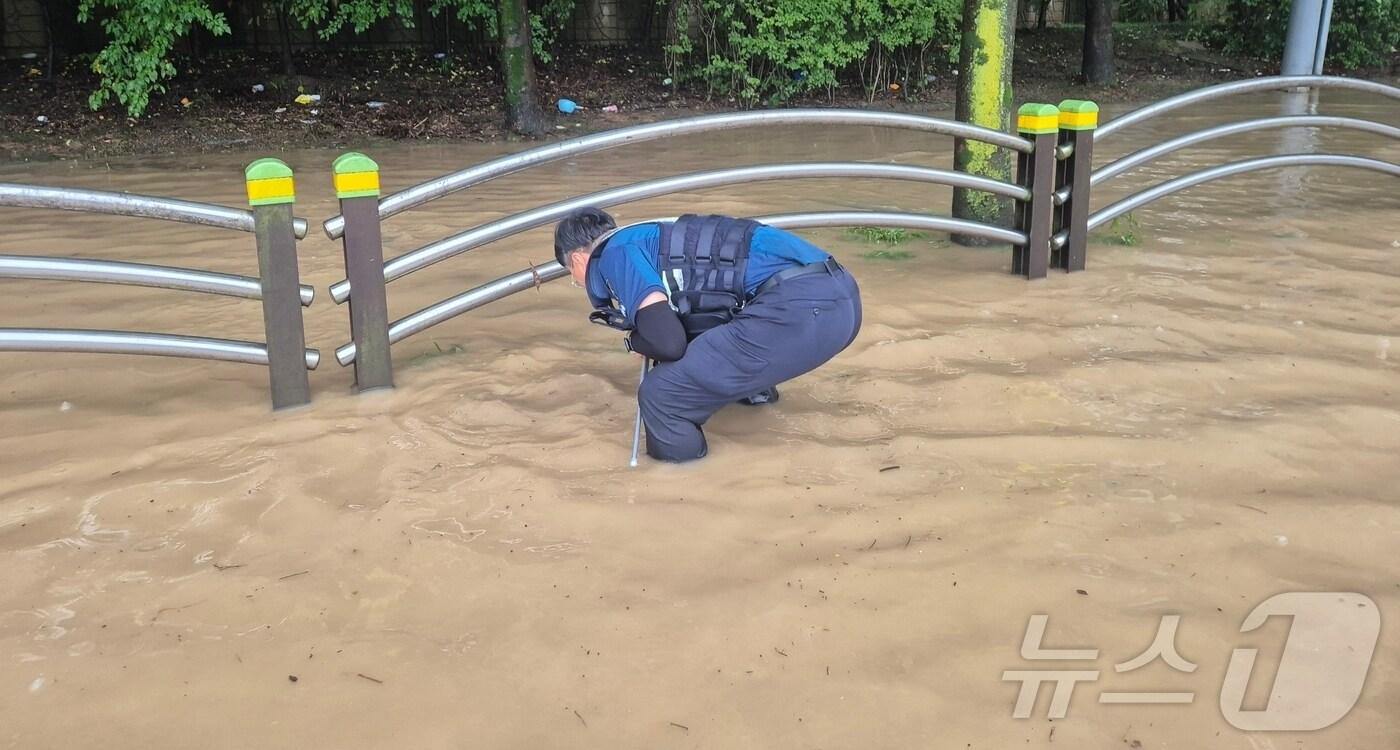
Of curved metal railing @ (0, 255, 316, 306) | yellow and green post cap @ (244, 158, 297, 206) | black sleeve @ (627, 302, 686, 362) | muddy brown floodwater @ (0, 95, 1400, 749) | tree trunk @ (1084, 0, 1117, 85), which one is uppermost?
tree trunk @ (1084, 0, 1117, 85)

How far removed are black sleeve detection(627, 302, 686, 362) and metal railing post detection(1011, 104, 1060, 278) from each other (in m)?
3.16

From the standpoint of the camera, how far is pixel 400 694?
→ 114 inches

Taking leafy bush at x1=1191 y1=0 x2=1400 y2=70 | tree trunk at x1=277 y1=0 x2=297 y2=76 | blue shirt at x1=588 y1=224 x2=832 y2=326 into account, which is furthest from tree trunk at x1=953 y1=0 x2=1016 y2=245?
leafy bush at x1=1191 y1=0 x2=1400 y2=70

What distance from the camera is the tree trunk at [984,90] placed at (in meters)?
7.31

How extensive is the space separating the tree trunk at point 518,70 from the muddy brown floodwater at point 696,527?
303 inches

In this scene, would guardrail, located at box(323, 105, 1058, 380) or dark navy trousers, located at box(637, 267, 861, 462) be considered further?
guardrail, located at box(323, 105, 1058, 380)

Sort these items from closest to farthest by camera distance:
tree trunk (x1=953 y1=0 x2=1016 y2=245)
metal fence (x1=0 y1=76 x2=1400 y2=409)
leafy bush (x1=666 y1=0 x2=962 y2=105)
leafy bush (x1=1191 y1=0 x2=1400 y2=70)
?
metal fence (x1=0 y1=76 x2=1400 y2=409)
tree trunk (x1=953 y1=0 x2=1016 y2=245)
leafy bush (x1=666 y1=0 x2=962 y2=105)
leafy bush (x1=1191 y1=0 x2=1400 y2=70)

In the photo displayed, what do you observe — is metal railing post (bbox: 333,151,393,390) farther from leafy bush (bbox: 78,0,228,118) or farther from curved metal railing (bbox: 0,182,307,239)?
leafy bush (bbox: 78,0,228,118)

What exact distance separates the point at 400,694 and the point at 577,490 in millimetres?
1227

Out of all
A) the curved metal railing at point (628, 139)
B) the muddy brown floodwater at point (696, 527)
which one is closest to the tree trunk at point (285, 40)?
the muddy brown floodwater at point (696, 527)

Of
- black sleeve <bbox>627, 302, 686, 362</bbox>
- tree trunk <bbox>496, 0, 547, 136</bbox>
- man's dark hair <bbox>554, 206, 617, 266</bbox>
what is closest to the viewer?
black sleeve <bbox>627, 302, 686, 362</bbox>

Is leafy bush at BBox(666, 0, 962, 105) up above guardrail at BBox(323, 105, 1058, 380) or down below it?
above

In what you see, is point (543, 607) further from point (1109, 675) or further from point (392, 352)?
point (392, 352)

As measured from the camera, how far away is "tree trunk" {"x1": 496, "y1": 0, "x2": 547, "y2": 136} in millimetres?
13180
